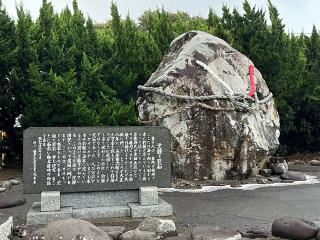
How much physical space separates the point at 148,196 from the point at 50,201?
141 centimetres

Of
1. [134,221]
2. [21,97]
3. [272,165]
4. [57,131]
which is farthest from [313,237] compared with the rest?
[21,97]

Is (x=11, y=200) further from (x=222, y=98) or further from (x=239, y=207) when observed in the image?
(x=222, y=98)

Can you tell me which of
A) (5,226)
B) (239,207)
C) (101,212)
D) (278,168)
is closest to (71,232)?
(5,226)

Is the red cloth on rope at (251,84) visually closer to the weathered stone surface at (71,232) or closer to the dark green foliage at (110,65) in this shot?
the dark green foliage at (110,65)

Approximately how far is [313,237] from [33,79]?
23.6 ft

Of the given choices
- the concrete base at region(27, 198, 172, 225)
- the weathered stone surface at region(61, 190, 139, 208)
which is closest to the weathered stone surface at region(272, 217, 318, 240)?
the concrete base at region(27, 198, 172, 225)

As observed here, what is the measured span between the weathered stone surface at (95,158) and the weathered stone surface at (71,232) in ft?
4.21

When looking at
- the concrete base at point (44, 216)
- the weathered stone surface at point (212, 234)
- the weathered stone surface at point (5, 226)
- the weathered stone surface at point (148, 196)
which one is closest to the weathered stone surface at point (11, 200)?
the concrete base at point (44, 216)

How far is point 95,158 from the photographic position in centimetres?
617

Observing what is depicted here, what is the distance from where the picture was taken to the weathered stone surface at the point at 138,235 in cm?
494

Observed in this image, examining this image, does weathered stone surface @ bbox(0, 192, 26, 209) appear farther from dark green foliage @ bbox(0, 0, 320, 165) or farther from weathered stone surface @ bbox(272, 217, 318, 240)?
weathered stone surface @ bbox(272, 217, 318, 240)

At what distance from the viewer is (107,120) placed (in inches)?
401

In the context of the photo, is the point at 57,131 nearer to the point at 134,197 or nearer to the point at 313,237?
the point at 134,197

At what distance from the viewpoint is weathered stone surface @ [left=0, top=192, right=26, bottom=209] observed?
22.0ft
